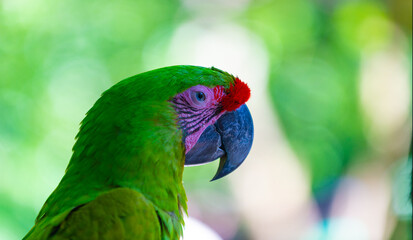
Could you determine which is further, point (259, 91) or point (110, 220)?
point (259, 91)

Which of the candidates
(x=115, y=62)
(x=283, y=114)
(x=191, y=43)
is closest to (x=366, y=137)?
(x=283, y=114)

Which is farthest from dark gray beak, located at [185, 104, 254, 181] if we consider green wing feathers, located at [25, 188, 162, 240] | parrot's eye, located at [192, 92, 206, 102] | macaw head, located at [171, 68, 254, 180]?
green wing feathers, located at [25, 188, 162, 240]

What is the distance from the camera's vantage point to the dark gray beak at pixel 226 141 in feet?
4.22

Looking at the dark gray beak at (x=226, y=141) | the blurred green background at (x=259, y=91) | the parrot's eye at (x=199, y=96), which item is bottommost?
the dark gray beak at (x=226, y=141)

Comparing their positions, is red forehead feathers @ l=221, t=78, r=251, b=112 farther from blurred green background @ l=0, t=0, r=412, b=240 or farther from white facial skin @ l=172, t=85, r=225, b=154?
blurred green background @ l=0, t=0, r=412, b=240

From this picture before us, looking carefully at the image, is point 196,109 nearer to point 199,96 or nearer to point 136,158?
point 199,96

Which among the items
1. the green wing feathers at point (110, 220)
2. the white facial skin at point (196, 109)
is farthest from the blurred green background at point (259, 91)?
the green wing feathers at point (110, 220)

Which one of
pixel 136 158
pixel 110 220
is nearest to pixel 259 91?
pixel 136 158

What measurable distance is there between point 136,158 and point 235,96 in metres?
0.37

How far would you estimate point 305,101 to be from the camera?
223 inches

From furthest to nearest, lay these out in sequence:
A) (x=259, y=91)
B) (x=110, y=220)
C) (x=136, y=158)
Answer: (x=259, y=91) → (x=136, y=158) → (x=110, y=220)

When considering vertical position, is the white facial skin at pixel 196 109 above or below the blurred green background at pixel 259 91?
below

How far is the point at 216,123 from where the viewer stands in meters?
1.30

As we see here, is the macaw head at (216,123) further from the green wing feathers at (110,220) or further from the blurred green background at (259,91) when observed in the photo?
the blurred green background at (259,91)
